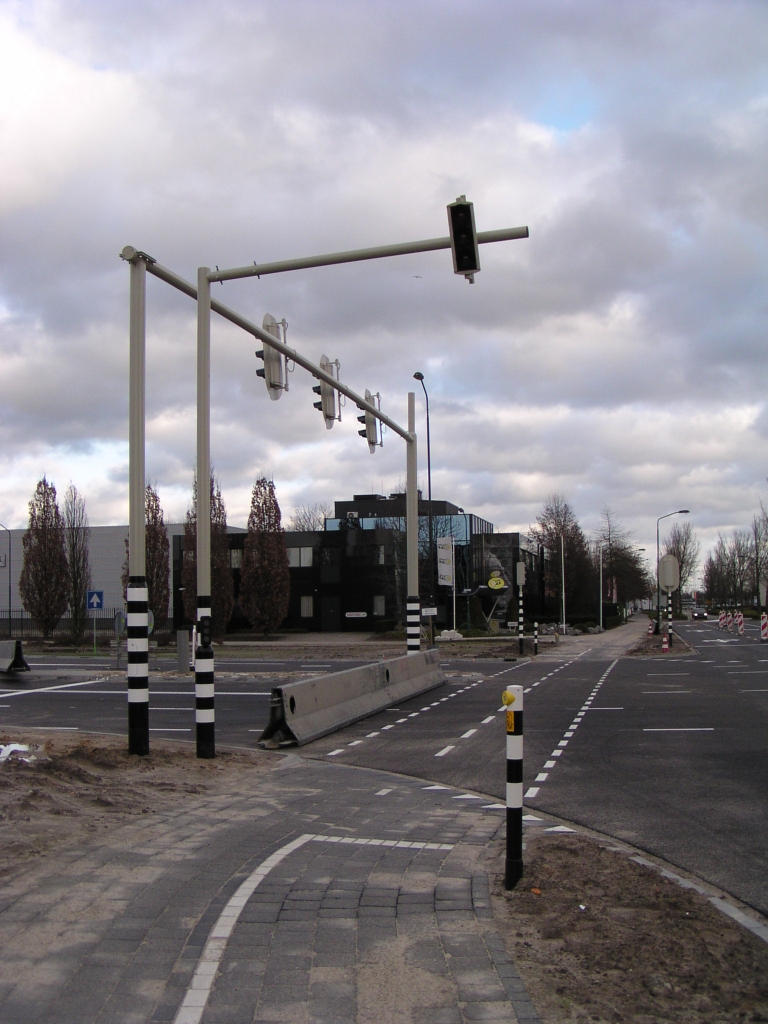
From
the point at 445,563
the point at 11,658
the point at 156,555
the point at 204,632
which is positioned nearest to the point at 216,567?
the point at 156,555

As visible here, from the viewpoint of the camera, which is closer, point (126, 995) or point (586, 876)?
point (126, 995)

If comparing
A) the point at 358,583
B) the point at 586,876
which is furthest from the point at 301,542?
the point at 586,876

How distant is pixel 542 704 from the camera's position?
60.1 feet

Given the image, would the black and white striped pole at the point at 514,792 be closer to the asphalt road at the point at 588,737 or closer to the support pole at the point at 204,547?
the asphalt road at the point at 588,737

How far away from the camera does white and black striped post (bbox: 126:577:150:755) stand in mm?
11250

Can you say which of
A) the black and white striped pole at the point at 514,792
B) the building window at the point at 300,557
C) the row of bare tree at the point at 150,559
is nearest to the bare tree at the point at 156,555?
the row of bare tree at the point at 150,559

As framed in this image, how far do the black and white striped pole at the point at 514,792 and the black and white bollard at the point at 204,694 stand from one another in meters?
6.13

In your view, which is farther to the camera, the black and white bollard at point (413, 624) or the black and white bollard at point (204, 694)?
the black and white bollard at point (413, 624)

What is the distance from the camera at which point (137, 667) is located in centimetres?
1140

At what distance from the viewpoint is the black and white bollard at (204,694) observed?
11.6 m

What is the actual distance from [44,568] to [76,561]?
193cm

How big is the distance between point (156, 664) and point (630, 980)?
3139 centimetres

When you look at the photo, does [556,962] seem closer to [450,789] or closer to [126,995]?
[126,995]

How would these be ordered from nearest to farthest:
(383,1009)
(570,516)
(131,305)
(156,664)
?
(383,1009)
(131,305)
(156,664)
(570,516)
